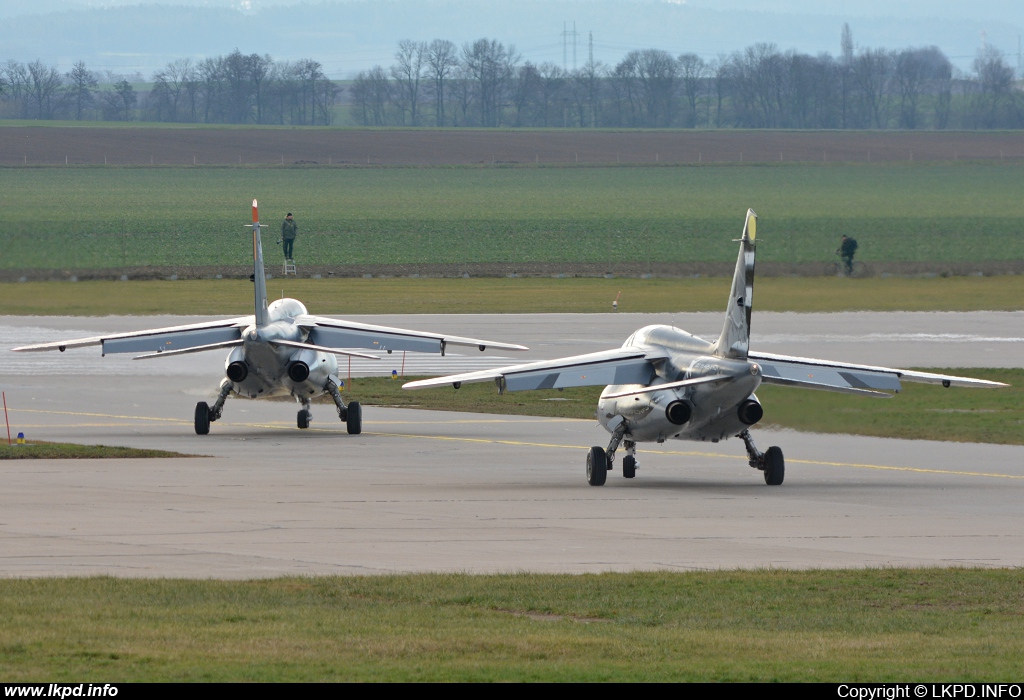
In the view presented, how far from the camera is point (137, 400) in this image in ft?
126

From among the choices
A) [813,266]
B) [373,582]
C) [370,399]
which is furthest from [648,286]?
[373,582]

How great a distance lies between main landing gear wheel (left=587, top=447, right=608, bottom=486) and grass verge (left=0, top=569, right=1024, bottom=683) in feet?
27.5

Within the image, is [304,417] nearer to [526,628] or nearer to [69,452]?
[69,452]

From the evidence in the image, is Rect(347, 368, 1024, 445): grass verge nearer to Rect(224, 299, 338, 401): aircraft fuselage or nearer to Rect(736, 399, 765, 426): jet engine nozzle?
Rect(736, 399, 765, 426): jet engine nozzle

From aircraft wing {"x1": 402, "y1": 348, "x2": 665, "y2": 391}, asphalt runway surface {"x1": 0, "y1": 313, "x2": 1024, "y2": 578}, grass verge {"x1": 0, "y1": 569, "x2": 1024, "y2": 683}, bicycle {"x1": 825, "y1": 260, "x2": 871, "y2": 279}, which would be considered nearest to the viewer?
grass verge {"x1": 0, "y1": 569, "x2": 1024, "y2": 683}

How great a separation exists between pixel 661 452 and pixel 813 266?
34075 mm

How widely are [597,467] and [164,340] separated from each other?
40.9 ft

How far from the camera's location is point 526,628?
44.5ft

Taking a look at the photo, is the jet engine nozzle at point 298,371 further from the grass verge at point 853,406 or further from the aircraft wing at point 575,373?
the aircraft wing at point 575,373

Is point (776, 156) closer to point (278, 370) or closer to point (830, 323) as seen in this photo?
point (830, 323)

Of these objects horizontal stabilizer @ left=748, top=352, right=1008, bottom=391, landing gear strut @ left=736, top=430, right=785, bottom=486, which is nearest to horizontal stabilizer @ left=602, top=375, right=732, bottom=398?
landing gear strut @ left=736, top=430, right=785, bottom=486

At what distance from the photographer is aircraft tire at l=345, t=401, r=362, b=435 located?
3290cm

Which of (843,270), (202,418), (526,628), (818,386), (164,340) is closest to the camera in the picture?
(526,628)

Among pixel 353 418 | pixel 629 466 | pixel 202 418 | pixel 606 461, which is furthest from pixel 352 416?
pixel 606 461
